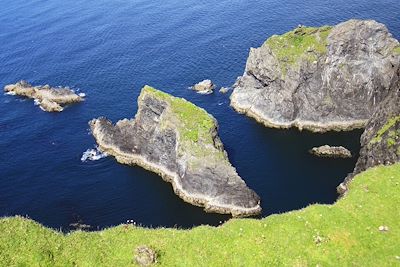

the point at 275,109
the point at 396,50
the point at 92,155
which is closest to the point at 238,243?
the point at 92,155

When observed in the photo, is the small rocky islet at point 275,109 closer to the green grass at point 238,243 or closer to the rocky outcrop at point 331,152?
the rocky outcrop at point 331,152

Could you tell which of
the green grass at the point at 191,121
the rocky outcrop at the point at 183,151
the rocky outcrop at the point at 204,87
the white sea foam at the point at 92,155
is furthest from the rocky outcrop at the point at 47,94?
the green grass at the point at 191,121

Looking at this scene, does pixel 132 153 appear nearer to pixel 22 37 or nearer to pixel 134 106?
pixel 134 106

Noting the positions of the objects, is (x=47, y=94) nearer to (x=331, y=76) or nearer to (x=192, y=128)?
(x=192, y=128)

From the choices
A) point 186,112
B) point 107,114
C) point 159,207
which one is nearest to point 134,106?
point 107,114

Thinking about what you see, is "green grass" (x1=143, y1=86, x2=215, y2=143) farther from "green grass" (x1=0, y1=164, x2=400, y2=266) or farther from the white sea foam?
"green grass" (x1=0, y1=164, x2=400, y2=266)

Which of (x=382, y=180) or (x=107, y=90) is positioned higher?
(x=382, y=180)
